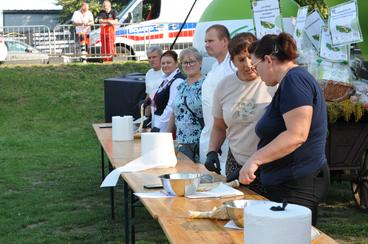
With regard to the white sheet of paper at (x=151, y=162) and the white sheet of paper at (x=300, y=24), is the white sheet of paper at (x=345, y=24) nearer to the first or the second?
the white sheet of paper at (x=300, y=24)

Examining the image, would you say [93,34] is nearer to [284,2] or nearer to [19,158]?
[19,158]

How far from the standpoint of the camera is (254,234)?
7.26ft

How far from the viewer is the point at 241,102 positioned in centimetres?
382

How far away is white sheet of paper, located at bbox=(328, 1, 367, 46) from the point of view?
18.8 feet

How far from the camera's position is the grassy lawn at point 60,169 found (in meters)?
6.22

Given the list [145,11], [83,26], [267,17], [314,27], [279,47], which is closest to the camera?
A: [279,47]

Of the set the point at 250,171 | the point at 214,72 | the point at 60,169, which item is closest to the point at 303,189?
the point at 250,171

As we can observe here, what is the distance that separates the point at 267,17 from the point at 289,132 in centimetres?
408

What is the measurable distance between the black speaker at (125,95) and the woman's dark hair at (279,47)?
6.20 metres

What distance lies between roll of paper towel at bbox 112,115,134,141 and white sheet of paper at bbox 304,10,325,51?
2.15 meters

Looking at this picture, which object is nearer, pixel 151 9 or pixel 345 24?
pixel 345 24

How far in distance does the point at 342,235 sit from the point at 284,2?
152 inches

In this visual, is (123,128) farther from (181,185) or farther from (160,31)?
(160,31)

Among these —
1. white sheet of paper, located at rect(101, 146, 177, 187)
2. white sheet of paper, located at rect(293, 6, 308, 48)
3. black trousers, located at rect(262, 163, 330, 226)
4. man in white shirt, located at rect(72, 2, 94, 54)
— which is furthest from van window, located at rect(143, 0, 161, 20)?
black trousers, located at rect(262, 163, 330, 226)
